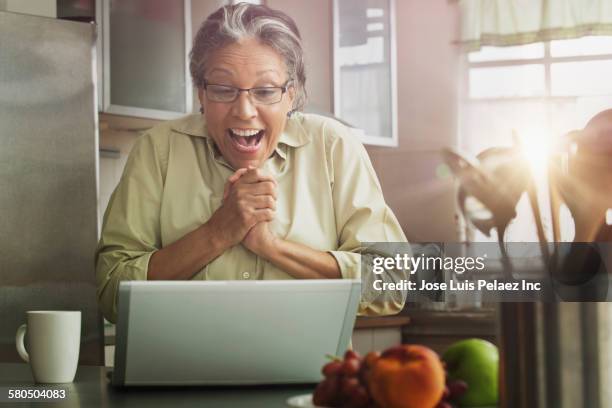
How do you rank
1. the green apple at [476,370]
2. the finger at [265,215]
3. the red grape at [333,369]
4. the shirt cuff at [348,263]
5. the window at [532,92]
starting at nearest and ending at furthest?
the red grape at [333,369], the green apple at [476,370], the shirt cuff at [348,263], the finger at [265,215], the window at [532,92]

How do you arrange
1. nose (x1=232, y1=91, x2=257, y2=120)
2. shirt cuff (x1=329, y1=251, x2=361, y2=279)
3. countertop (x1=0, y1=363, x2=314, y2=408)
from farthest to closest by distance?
nose (x1=232, y1=91, x2=257, y2=120) → shirt cuff (x1=329, y1=251, x2=361, y2=279) → countertop (x1=0, y1=363, x2=314, y2=408)

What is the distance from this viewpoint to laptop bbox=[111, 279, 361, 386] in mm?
1040

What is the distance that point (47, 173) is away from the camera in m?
2.27

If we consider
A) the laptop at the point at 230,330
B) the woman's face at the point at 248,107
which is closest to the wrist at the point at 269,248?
the woman's face at the point at 248,107

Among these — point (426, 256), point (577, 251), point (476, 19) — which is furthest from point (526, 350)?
point (476, 19)

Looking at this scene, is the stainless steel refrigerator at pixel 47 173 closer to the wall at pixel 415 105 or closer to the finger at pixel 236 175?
the wall at pixel 415 105

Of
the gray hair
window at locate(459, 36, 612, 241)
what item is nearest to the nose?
the gray hair

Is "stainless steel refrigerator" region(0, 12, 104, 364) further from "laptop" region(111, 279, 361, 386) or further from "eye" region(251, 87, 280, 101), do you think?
"laptop" region(111, 279, 361, 386)

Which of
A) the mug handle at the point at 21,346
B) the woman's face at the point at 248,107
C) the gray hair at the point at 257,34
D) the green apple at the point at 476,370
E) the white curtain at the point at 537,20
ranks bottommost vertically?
the mug handle at the point at 21,346

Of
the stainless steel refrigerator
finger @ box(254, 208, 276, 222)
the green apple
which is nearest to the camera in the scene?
the green apple

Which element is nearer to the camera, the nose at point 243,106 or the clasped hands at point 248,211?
the clasped hands at point 248,211

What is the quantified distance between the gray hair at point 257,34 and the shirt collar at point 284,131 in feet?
0.29

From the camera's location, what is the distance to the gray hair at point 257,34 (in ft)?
6.93

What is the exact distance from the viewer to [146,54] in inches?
99.3
